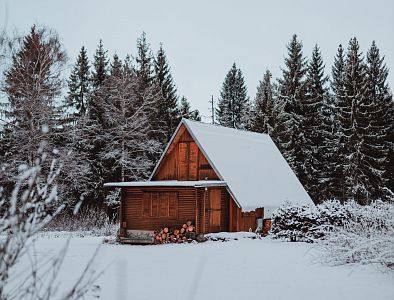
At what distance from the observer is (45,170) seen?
81.1 feet

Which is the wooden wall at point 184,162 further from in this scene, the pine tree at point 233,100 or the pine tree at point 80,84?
the pine tree at point 233,100

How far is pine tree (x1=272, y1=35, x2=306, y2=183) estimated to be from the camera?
35.3 m

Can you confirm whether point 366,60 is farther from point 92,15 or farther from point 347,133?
point 92,15

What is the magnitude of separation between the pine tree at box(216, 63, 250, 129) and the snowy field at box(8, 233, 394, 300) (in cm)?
3001

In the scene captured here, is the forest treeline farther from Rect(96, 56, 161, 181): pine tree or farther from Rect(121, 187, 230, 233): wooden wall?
Rect(121, 187, 230, 233): wooden wall

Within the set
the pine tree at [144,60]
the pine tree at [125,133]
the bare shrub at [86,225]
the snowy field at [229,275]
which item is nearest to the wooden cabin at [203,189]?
the bare shrub at [86,225]

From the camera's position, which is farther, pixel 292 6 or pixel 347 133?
pixel 347 133

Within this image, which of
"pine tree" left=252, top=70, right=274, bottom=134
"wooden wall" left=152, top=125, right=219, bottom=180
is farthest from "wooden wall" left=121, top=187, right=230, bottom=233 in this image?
"pine tree" left=252, top=70, right=274, bottom=134

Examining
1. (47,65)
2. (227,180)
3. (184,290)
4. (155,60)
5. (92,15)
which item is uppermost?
(155,60)

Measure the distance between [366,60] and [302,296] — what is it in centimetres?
3483

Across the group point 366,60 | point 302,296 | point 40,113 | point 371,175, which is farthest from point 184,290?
point 366,60

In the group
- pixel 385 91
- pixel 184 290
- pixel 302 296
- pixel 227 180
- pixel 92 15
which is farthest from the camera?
pixel 385 91

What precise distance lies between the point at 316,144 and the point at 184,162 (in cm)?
1784

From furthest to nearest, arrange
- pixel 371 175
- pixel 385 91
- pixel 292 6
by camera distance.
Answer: pixel 385 91 < pixel 371 175 < pixel 292 6
